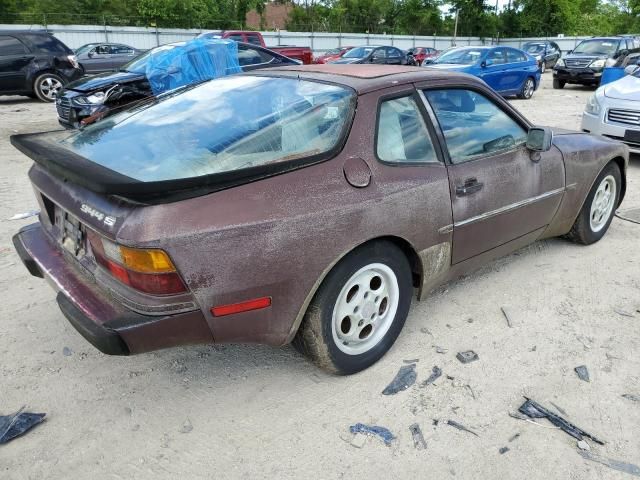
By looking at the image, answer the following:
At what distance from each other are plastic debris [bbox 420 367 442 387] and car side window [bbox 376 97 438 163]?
1141 millimetres

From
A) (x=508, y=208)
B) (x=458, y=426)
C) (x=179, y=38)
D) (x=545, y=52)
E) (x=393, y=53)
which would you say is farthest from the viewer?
(x=179, y=38)

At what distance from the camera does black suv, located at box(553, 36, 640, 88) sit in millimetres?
16219

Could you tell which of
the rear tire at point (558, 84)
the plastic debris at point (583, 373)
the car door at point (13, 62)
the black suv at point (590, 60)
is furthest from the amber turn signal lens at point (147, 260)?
the rear tire at point (558, 84)

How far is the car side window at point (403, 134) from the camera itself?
262 centimetres

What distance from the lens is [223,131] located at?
8.45 ft

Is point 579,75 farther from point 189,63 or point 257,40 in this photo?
point 189,63

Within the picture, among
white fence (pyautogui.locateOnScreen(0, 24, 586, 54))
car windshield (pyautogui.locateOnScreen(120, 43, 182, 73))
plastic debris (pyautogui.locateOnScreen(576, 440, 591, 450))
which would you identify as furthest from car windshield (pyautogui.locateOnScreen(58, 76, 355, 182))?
white fence (pyautogui.locateOnScreen(0, 24, 586, 54))

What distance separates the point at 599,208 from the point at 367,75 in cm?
262

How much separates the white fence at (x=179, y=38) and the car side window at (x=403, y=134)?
28.0 meters

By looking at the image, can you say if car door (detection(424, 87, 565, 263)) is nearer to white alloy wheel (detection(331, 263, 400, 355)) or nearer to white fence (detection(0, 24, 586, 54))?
white alloy wheel (detection(331, 263, 400, 355))

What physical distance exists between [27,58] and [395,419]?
42.6 ft

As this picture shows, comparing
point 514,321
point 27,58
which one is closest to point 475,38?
point 27,58

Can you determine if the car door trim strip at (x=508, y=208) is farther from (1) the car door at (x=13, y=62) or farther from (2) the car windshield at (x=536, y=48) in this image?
(2) the car windshield at (x=536, y=48)

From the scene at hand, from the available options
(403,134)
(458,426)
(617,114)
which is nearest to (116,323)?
(458,426)
